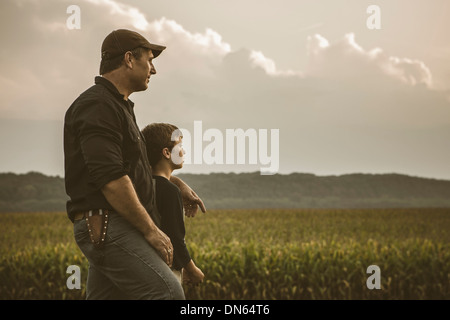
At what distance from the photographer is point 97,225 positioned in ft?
6.92

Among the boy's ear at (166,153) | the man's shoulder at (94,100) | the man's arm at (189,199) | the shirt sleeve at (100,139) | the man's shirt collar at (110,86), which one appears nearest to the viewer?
the shirt sleeve at (100,139)

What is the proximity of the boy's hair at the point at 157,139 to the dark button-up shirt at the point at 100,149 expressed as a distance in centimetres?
20

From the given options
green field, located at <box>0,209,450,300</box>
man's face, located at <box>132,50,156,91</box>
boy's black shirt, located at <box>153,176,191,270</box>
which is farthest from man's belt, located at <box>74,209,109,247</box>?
green field, located at <box>0,209,450,300</box>

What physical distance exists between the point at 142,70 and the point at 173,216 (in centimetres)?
73

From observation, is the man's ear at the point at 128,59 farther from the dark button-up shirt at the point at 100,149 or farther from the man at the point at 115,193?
the dark button-up shirt at the point at 100,149

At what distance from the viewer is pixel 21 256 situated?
853cm

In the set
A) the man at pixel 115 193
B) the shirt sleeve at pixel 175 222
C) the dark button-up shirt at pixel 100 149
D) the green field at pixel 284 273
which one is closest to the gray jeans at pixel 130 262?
the man at pixel 115 193

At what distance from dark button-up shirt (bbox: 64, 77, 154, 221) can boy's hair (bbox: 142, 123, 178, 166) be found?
20 centimetres

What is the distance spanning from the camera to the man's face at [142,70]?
2.32 m

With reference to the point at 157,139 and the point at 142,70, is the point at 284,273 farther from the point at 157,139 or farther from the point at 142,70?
the point at 142,70

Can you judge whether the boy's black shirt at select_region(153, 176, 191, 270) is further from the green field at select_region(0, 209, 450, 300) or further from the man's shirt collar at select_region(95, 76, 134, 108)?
the green field at select_region(0, 209, 450, 300)

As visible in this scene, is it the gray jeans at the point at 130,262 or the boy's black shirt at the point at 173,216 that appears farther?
the boy's black shirt at the point at 173,216

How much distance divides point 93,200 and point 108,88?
1.80 feet

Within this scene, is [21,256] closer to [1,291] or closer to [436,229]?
[1,291]
